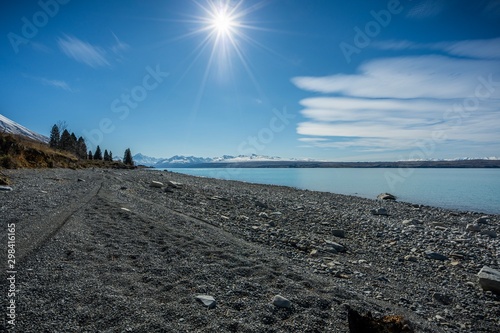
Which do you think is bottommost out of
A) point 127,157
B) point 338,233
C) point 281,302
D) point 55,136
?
point 338,233

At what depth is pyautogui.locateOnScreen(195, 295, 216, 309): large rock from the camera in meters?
4.97

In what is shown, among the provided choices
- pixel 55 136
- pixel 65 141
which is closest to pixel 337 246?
pixel 65 141

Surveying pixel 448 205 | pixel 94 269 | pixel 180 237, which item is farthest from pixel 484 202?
pixel 94 269

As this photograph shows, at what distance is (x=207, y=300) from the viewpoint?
16.7ft

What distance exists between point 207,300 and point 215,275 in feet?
4.02

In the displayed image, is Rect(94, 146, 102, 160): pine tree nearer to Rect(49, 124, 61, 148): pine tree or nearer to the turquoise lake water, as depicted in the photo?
Rect(49, 124, 61, 148): pine tree

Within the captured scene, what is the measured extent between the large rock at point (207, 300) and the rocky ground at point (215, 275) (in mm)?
38

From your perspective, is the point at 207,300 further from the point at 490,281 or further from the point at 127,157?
the point at 127,157

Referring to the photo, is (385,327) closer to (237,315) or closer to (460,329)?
(237,315)

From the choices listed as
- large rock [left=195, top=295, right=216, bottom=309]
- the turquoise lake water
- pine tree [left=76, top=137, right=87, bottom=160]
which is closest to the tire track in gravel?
large rock [left=195, top=295, right=216, bottom=309]

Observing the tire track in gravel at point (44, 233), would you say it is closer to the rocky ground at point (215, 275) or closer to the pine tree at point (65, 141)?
the rocky ground at point (215, 275)

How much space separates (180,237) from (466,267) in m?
11.0

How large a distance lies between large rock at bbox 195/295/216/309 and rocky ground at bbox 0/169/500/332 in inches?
1.5

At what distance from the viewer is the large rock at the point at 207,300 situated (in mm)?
4973
